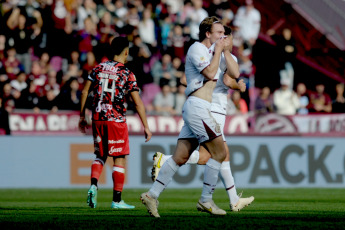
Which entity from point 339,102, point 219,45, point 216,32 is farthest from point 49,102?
point 219,45

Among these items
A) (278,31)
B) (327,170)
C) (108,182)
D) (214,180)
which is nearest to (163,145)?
(108,182)

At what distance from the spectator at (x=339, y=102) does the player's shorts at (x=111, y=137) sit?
429 inches

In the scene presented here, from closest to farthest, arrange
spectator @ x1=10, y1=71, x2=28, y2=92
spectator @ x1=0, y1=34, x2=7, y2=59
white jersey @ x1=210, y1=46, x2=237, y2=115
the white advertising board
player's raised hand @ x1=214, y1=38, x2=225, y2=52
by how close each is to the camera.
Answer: player's raised hand @ x1=214, y1=38, x2=225, y2=52 < white jersey @ x1=210, y1=46, x2=237, y2=115 < the white advertising board < spectator @ x1=10, y1=71, x2=28, y2=92 < spectator @ x1=0, y1=34, x2=7, y2=59

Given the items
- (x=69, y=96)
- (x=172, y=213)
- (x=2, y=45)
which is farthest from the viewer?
(x=2, y=45)

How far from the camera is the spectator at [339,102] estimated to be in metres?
21.0

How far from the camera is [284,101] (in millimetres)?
20578

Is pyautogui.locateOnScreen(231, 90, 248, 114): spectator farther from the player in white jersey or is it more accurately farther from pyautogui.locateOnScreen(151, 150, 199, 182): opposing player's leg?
the player in white jersey

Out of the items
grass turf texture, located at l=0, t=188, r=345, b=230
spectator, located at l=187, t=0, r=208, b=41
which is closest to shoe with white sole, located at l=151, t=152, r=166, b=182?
grass turf texture, located at l=0, t=188, r=345, b=230

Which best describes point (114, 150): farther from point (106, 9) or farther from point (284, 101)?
point (106, 9)

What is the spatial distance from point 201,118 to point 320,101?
1287 cm

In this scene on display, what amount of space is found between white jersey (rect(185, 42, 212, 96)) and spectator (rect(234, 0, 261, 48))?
12924mm

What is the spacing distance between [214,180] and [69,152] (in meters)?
8.69

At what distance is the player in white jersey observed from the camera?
9203mm

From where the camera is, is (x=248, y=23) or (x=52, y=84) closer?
(x=52, y=84)
